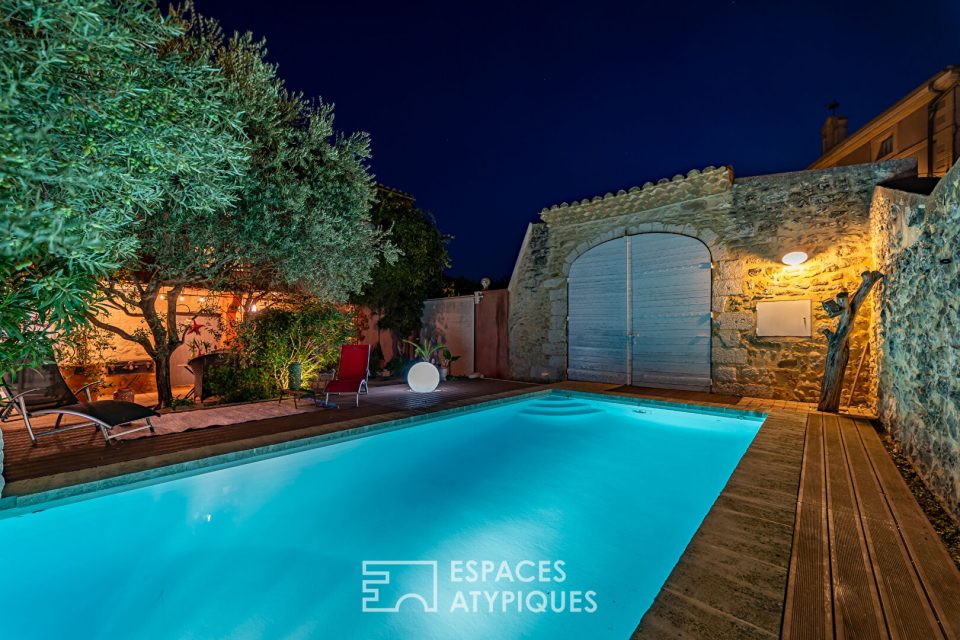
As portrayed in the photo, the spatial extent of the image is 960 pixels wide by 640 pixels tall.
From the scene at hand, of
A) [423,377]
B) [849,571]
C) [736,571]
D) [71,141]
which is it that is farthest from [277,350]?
[849,571]

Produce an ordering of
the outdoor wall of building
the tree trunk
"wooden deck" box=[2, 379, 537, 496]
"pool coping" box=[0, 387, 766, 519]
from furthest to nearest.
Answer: the outdoor wall of building
the tree trunk
"wooden deck" box=[2, 379, 537, 496]
"pool coping" box=[0, 387, 766, 519]

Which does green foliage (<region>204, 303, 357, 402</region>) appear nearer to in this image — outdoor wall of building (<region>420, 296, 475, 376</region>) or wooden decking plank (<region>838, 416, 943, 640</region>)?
outdoor wall of building (<region>420, 296, 475, 376</region>)

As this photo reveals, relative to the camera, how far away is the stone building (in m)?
9.79

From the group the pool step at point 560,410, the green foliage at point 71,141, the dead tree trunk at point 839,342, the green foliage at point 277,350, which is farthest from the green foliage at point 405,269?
the dead tree trunk at point 839,342

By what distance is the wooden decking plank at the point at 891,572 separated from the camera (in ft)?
5.13

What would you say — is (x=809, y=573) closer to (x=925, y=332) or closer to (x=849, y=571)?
(x=849, y=571)

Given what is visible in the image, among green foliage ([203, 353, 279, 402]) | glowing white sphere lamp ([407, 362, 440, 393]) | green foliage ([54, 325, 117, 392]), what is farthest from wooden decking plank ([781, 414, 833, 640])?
green foliage ([54, 325, 117, 392])

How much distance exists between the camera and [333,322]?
775 cm

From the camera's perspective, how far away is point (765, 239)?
22.0ft

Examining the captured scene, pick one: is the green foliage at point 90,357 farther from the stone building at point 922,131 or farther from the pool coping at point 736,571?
the stone building at point 922,131

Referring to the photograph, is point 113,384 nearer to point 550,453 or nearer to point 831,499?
point 550,453

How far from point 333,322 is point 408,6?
14.4 metres

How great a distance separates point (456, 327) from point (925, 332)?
28.0ft

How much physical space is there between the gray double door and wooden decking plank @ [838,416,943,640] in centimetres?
436
